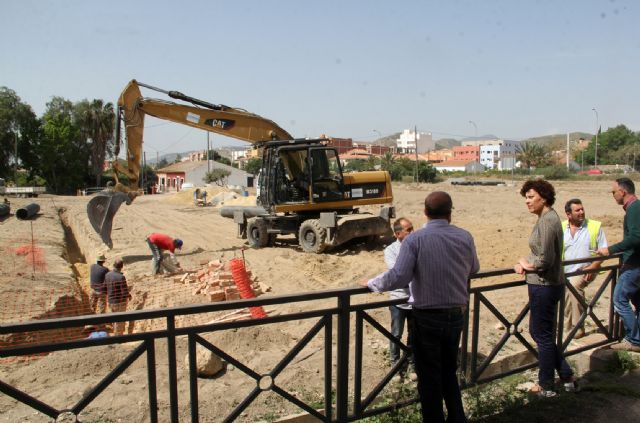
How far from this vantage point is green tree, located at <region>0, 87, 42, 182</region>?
5309cm

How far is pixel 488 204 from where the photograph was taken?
88.0 ft

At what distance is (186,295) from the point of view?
9.49 meters

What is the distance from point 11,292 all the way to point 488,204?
22348mm

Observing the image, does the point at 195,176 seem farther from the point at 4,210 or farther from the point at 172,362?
the point at 172,362

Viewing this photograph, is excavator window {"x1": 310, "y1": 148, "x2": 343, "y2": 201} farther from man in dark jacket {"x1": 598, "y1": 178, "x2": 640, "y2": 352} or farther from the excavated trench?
man in dark jacket {"x1": 598, "y1": 178, "x2": 640, "y2": 352}

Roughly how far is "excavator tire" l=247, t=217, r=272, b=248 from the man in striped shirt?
37.7 feet

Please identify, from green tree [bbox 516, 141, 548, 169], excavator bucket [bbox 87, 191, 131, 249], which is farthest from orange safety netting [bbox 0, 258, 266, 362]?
green tree [bbox 516, 141, 548, 169]

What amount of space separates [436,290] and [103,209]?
478 inches

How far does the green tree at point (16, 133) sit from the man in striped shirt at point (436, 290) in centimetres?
5846

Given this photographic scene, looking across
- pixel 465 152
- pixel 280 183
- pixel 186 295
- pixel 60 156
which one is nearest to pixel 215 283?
pixel 186 295

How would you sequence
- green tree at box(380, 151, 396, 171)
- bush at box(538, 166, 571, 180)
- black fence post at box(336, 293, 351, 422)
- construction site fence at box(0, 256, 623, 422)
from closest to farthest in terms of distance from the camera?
construction site fence at box(0, 256, 623, 422)
black fence post at box(336, 293, 351, 422)
bush at box(538, 166, 571, 180)
green tree at box(380, 151, 396, 171)

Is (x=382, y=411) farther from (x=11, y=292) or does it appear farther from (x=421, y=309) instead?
(x=11, y=292)

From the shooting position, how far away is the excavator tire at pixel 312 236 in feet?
43.6

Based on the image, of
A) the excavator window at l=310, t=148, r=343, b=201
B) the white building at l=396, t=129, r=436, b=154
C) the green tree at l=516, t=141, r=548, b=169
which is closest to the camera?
the excavator window at l=310, t=148, r=343, b=201
